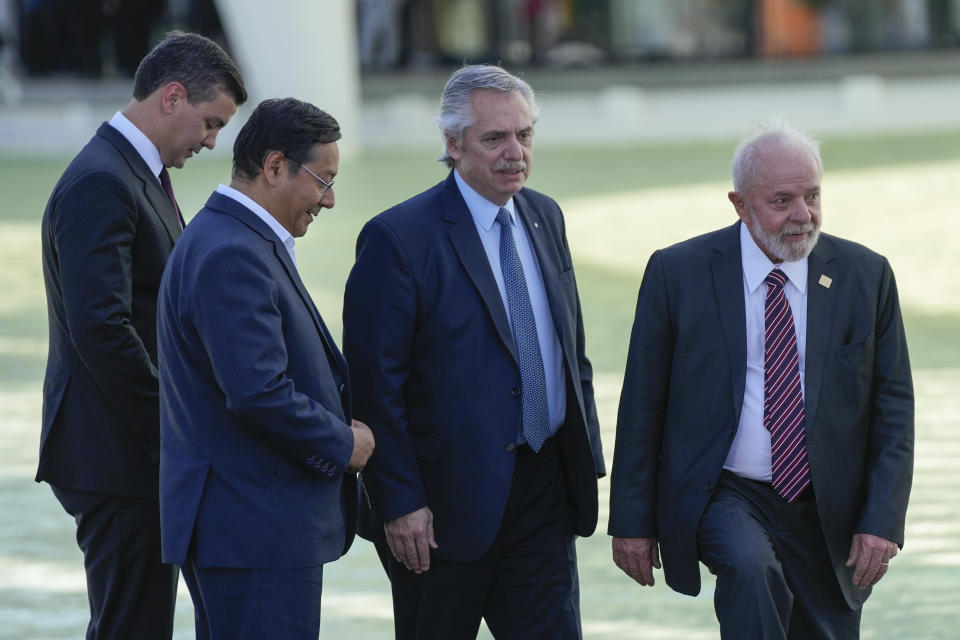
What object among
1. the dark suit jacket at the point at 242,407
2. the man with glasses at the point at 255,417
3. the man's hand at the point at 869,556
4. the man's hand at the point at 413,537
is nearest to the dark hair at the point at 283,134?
the man with glasses at the point at 255,417

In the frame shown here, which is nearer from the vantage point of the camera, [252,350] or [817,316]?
[252,350]

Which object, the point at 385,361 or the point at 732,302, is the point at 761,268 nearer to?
the point at 732,302

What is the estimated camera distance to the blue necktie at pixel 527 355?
3.94 metres

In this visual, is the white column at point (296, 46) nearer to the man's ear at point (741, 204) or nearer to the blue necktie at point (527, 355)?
the blue necktie at point (527, 355)

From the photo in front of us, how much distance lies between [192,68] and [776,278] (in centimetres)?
160

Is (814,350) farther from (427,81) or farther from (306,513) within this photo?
(427,81)

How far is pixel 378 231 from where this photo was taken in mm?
3904

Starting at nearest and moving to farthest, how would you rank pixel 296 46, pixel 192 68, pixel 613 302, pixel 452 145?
1. pixel 192 68
2. pixel 452 145
3. pixel 613 302
4. pixel 296 46

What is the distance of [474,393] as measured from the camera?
12.8 feet

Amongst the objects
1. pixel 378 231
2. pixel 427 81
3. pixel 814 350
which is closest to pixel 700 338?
pixel 814 350

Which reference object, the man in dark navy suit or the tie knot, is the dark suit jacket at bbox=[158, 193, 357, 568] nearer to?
the man in dark navy suit

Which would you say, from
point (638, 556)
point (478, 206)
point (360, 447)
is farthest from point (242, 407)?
point (638, 556)

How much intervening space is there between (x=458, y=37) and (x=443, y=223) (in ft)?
88.6

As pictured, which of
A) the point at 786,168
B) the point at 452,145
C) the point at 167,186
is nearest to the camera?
the point at 786,168
